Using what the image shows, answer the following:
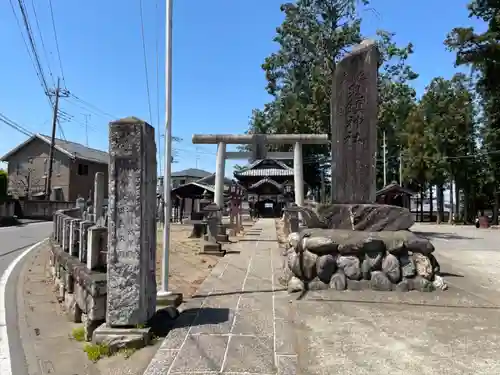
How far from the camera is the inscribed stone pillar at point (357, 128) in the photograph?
816cm

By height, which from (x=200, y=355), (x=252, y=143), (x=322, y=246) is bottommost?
(x=200, y=355)

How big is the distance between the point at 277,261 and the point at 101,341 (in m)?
6.32

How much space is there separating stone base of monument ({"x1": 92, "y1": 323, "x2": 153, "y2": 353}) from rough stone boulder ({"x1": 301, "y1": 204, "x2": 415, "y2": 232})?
4.09m

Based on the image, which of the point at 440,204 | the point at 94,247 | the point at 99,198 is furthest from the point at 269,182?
the point at 94,247

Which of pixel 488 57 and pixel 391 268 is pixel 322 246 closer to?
pixel 391 268

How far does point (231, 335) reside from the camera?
15.4ft

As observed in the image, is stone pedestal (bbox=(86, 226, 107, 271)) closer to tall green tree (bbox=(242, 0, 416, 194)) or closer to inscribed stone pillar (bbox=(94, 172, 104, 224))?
inscribed stone pillar (bbox=(94, 172, 104, 224))

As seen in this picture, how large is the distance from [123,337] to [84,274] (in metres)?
1.94

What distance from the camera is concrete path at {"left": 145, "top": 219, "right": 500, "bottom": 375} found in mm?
3914

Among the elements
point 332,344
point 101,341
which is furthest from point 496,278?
point 101,341

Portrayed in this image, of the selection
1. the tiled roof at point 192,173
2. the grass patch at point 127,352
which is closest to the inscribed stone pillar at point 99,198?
the grass patch at point 127,352

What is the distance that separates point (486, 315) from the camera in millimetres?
5598

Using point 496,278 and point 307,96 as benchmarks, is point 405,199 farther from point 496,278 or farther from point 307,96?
point 496,278

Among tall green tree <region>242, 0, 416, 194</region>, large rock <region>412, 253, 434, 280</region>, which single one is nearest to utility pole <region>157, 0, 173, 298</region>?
large rock <region>412, 253, 434, 280</region>
